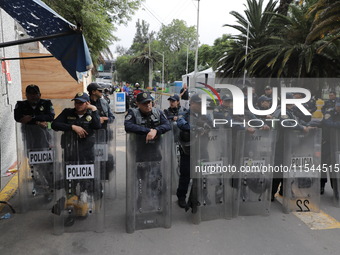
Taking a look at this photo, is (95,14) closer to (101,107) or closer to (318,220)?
(101,107)

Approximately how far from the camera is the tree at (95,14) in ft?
28.0

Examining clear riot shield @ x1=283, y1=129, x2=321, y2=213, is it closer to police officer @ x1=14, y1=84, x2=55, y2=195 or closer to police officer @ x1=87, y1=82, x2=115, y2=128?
police officer @ x1=87, y1=82, x2=115, y2=128

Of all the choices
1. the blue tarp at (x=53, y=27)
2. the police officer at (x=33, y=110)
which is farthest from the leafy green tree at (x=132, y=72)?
the blue tarp at (x=53, y=27)

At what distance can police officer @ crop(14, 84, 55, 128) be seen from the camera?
4168mm

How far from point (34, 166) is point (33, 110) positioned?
2.96ft

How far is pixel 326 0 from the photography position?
8875 mm

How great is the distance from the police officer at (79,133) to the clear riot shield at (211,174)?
4.52 ft

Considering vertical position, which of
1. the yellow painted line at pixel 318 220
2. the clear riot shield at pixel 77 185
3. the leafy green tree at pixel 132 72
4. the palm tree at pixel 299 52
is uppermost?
the leafy green tree at pixel 132 72

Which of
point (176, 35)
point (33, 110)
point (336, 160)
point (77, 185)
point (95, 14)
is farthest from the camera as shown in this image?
point (176, 35)

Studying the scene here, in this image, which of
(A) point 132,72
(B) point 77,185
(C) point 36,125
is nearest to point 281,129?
(B) point 77,185

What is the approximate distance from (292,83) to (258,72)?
10.4 feet

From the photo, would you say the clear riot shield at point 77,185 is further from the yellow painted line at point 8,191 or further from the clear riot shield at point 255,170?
the clear riot shield at point 255,170

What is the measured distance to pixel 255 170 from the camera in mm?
4078

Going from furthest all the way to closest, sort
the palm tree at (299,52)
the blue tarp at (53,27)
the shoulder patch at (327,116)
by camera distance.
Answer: the palm tree at (299,52) → the shoulder patch at (327,116) → the blue tarp at (53,27)
